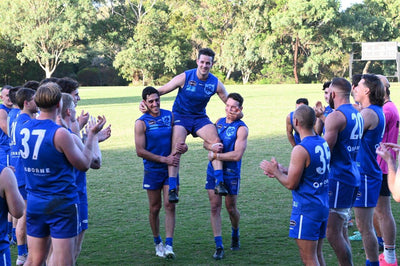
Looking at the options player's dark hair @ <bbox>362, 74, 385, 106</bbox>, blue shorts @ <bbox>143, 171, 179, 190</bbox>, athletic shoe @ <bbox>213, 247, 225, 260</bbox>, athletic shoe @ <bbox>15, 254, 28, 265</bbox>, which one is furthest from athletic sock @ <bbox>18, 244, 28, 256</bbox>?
player's dark hair @ <bbox>362, 74, 385, 106</bbox>

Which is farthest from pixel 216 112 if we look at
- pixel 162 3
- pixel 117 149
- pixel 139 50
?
pixel 162 3

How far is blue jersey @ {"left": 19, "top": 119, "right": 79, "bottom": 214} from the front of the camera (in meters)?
4.61

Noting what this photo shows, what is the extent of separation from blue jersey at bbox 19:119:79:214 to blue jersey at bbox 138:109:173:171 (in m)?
2.40

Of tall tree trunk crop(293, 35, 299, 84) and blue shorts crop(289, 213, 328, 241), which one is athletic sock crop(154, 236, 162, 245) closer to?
blue shorts crop(289, 213, 328, 241)

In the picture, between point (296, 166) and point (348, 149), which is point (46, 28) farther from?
point (296, 166)

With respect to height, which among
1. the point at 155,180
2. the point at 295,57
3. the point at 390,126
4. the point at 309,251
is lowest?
the point at 309,251

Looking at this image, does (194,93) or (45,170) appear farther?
(194,93)

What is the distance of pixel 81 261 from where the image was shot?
267 inches

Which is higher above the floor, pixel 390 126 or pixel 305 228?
pixel 390 126

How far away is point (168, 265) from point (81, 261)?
3.85 ft

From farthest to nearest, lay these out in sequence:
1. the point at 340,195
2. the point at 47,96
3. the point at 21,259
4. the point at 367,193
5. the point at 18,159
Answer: the point at 18,159, the point at 21,259, the point at 367,193, the point at 340,195, the point at 47,96

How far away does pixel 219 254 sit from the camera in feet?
22.5

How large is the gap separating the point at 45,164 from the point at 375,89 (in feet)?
12.5

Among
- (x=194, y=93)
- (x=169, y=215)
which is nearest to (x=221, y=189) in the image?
(x=169, y=215)
